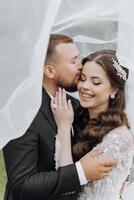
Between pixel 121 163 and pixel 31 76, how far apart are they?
0.86m

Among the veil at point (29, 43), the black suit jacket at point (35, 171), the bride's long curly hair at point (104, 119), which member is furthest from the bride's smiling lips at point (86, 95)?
the veil at point (29, 43)

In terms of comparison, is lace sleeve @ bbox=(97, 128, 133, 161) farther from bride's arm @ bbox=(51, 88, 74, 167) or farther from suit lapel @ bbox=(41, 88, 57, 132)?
suit lapel @ bbox=(41, 88, 57, 132)

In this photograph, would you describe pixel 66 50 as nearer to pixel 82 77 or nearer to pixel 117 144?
pixel 82 77

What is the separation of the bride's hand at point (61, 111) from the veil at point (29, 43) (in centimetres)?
44

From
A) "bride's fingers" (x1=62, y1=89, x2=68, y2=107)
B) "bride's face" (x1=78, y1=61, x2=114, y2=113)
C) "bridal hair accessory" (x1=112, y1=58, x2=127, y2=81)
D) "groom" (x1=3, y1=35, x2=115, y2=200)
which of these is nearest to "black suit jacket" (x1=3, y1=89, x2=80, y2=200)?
"groom" (x1=3, y1=35, x2=115, y2=200)

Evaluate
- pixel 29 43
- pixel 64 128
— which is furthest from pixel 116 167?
pixel 29 43

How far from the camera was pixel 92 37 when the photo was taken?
2.85 m

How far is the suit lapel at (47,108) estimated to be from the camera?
2.80 meters

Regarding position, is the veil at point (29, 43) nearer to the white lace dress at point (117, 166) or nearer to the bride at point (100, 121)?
the bride at point (100, 121)

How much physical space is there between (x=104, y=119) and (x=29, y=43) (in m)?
0.80

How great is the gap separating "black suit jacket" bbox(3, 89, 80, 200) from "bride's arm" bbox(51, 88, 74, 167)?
0.16 ft

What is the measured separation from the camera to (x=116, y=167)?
2900 millimetres

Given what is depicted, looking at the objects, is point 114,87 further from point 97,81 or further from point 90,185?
point 90,185

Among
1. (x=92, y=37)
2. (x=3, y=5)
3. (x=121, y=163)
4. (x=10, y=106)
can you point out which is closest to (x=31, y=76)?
(x=10, y=106)
